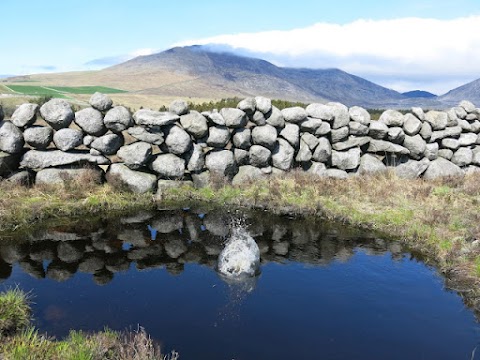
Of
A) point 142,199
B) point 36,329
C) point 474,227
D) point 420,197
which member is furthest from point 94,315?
point 420,197

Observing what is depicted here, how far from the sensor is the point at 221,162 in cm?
1997

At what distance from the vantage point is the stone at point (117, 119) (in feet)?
60.7

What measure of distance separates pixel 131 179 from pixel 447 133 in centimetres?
1722

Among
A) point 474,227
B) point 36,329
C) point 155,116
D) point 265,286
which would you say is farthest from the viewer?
point 155,116

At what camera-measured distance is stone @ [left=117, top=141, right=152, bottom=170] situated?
18469mm

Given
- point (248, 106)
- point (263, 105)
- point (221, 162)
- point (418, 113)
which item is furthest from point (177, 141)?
point (418, 113)

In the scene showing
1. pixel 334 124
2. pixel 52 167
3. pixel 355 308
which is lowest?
pixel 355 308

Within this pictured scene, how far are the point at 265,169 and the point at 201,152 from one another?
3.27 m

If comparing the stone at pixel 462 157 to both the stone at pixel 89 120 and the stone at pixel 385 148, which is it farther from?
the stone at pixel 89 120

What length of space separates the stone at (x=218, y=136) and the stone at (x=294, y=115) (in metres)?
3.47

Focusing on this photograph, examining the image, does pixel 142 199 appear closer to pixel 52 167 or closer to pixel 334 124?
pixel 52 167

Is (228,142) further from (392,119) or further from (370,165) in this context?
(392,119)

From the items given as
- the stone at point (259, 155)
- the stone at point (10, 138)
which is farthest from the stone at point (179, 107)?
the stone at point (10, 138)

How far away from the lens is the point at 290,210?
1759cm
